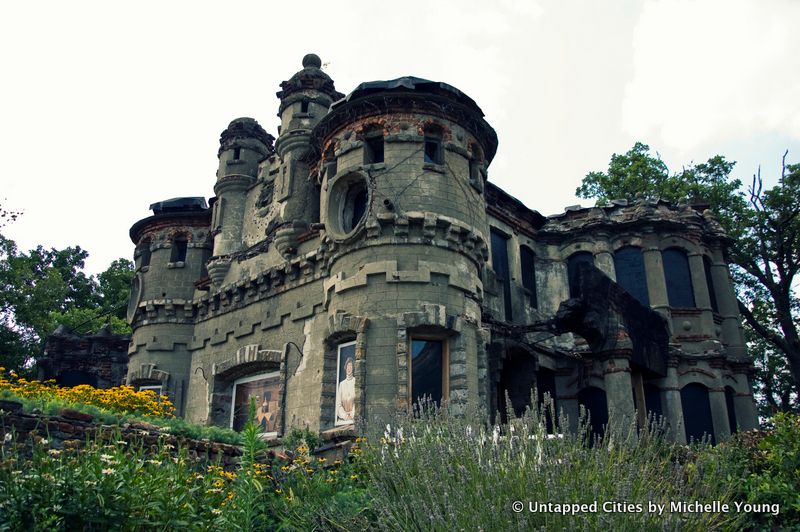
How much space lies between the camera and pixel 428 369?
14.8 metres

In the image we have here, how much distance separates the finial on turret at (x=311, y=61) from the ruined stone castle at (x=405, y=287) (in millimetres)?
176

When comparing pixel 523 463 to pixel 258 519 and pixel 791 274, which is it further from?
pixel 791 274

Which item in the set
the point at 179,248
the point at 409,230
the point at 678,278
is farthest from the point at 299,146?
the point at 678,278

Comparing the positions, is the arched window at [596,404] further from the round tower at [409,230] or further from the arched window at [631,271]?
the round tower at [409,230]

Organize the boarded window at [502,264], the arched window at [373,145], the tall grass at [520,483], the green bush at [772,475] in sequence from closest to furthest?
the tall grass at [520,483] → the green bush at [772,475] → the arched window at [373,145] → the boarded window at [502,264]

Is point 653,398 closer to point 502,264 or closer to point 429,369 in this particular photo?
point 502,264

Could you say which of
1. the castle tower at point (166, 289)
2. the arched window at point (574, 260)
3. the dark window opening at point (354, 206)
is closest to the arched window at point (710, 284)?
the arched window at point (574, 260)

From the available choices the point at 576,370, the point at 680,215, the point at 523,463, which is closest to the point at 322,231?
the point at 576,370

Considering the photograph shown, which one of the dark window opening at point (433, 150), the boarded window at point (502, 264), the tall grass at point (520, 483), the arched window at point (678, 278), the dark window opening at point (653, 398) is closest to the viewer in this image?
the tall grass at point (520, 483)

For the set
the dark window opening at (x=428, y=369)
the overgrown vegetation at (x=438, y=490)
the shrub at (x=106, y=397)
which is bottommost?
the overgrown vegetation at (x=438, y=490)

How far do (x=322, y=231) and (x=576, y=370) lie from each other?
33.7ft

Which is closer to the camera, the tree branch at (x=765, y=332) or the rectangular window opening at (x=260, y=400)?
the rectangular window opening at (x=260, y=400)

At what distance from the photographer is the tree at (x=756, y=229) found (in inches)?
1119

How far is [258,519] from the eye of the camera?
24.6 feet
